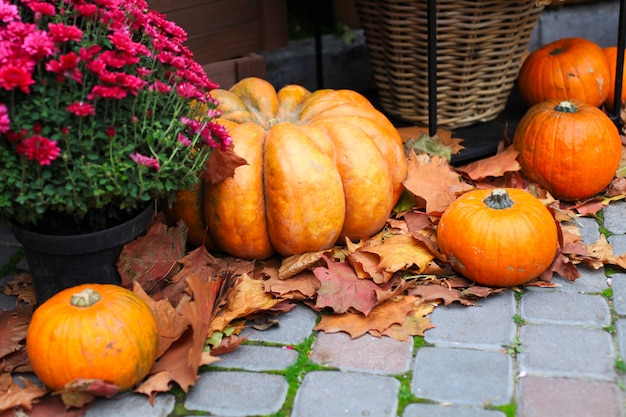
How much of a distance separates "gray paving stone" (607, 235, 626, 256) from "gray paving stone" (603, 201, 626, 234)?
48 millimetres

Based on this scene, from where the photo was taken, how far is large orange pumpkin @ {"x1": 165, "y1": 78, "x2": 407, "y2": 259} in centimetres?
270

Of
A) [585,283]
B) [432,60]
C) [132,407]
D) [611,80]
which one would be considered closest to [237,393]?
[132,407]

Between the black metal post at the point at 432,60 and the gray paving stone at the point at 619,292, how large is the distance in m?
1.02

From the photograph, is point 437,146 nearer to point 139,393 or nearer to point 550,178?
point 550,178

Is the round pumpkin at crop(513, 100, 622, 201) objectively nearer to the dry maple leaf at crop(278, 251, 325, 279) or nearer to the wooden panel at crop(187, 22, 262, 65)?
the dry maple leaf at crop(278, 251, 325, 279)

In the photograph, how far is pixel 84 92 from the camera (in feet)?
7.36

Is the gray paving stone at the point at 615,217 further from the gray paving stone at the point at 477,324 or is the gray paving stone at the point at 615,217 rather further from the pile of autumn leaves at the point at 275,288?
the gray paving stone at the point at 477,324

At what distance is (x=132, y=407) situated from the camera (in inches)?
86.0

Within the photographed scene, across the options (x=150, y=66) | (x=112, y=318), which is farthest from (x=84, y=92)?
(x=112, y=318)

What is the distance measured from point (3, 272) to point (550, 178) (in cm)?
213

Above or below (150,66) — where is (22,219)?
below

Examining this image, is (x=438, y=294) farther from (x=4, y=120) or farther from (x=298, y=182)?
(x=4, y=120)

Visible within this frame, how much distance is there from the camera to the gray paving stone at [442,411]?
209 cm

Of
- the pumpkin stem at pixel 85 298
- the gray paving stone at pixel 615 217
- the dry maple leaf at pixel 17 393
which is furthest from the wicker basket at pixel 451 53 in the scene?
the dry maple leaf at pixel 17 393
